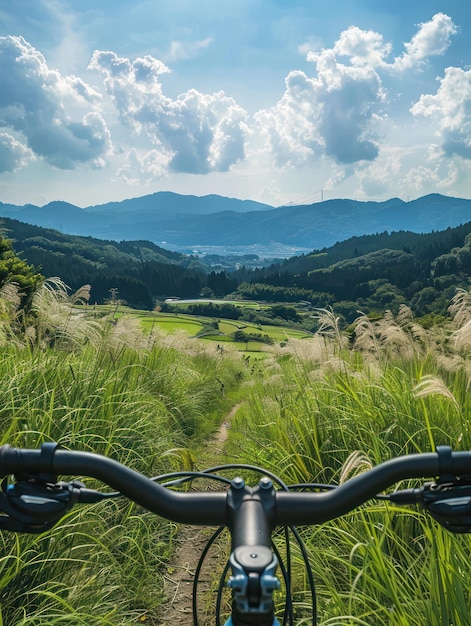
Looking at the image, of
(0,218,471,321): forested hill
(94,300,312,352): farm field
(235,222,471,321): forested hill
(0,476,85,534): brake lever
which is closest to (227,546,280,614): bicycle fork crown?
(0,476,85,534): brake lever

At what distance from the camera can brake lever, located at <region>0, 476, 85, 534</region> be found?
3.88 ft

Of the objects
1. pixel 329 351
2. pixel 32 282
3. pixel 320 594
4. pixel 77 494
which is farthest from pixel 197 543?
pixel 32 282

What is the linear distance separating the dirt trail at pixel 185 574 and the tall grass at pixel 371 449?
0.98m

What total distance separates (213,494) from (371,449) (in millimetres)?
2848

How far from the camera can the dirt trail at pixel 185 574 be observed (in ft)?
12.1

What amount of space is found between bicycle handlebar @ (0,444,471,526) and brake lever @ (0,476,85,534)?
0.14ft

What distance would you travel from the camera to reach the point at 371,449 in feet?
12.4

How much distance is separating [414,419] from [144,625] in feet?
8.45

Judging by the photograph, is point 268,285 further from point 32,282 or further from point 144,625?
point 144,625

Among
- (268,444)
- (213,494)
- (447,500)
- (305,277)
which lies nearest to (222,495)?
(213,494)

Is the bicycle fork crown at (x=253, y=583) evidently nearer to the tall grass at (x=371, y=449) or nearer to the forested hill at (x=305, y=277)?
the tall grass at (x=371, y=449)

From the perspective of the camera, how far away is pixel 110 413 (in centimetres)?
464

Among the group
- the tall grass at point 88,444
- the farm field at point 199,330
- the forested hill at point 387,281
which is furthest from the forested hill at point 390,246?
the tall grass at point 88,444

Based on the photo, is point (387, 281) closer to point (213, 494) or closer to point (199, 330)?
point (199, 330)
